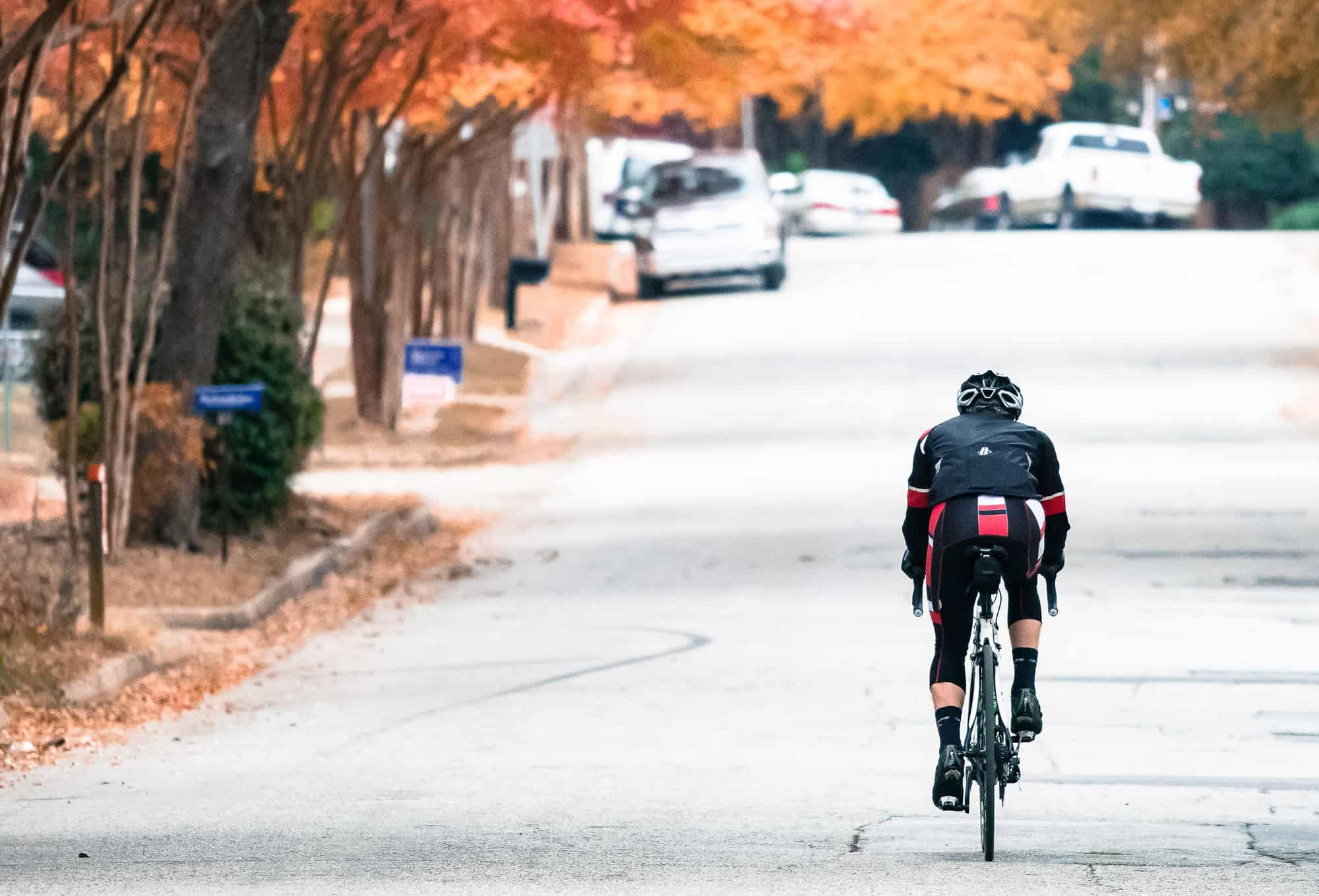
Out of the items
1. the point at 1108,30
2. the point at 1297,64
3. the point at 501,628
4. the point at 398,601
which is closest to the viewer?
the point at 501,628

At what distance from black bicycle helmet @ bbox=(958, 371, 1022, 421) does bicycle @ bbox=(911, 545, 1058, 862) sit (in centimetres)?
54

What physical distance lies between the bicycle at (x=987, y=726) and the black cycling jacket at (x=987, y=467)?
21 centimetres

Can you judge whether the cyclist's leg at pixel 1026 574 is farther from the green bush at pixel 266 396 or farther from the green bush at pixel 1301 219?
the green bush at pixel 1301 219

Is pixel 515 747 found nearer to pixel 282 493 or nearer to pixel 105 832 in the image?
pixel 105 832

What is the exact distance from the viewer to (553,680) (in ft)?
41.5

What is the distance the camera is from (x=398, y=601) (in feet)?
53.2

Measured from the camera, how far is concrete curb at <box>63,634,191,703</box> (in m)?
12.0

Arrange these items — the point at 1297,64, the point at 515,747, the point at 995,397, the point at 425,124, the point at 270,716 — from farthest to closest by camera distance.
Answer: the point at 425,124
the point at 1297,64
the point at 270,716
the point at 515,747
the point at 995,397

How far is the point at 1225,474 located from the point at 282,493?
8588 millimetres

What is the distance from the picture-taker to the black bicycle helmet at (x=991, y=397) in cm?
823

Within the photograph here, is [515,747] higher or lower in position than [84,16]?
lower

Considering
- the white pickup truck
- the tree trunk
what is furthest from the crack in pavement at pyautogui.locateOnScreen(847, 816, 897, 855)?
the white pickup truck

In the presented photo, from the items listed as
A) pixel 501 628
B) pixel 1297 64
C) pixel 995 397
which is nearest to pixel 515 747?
pixel 995 397

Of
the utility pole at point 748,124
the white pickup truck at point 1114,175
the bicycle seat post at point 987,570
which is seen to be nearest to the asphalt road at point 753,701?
the bicycle seat post at point 987,570
